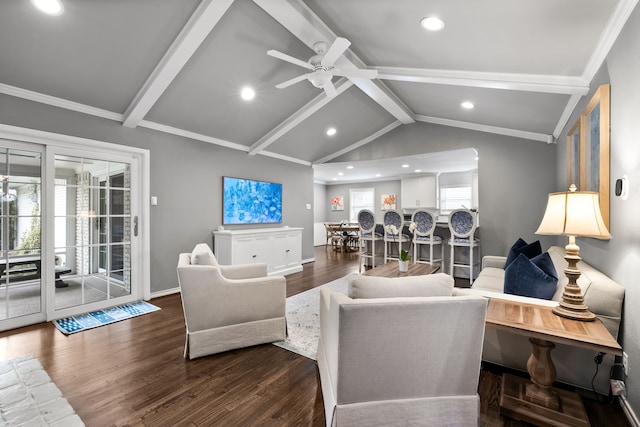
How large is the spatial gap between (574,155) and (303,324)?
3.35m

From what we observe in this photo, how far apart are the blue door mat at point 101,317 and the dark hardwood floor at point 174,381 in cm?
13

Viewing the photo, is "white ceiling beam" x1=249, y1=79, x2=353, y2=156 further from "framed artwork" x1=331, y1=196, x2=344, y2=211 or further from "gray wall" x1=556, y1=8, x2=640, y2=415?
"framed artwork" x1=331, y1=196, x2=344, y2=211

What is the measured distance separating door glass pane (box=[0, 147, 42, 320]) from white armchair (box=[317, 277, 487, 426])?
3.50m

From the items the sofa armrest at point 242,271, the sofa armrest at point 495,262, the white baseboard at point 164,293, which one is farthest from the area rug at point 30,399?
the sofa armrest at point 495,262

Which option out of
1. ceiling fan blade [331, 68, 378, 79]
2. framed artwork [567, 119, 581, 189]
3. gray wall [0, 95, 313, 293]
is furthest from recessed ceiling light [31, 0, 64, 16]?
framed artwork [567, 119, 581, 189]

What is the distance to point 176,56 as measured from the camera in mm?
2818

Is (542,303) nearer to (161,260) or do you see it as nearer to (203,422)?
(203,422)

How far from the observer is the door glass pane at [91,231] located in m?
3.32

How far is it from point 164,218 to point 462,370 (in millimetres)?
3980

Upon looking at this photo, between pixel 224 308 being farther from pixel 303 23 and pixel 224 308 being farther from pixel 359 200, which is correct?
pixel 359 200

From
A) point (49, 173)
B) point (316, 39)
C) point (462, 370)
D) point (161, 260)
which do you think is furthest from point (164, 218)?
point (462, 370)

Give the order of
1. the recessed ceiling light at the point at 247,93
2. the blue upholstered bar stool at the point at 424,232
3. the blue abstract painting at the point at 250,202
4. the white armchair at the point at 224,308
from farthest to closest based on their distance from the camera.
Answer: the blue upholstered bar stool at the point at 424,232 → the blue abstract painting at the point at 250,202 → the recessed ceiling light at the point at 247,93 → the white armchair at the point at 224,308

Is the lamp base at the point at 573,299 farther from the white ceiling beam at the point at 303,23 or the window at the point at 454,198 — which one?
the window at the point at 454,198

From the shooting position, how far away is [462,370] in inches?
59.8
